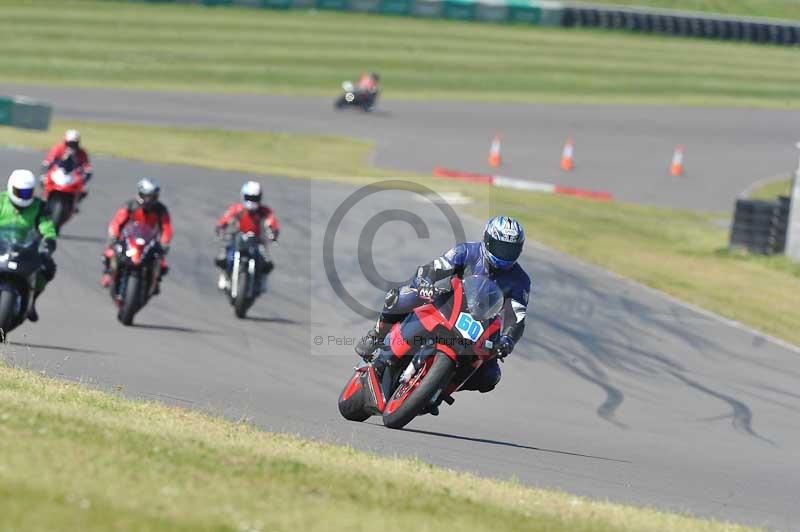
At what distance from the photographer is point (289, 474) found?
7688 millimetres

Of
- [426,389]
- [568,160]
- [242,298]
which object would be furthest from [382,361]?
[568,160]

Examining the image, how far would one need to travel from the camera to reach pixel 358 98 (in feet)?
144

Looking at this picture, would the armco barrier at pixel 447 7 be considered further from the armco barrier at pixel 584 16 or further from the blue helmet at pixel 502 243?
the blue helmet at pixel 502 243

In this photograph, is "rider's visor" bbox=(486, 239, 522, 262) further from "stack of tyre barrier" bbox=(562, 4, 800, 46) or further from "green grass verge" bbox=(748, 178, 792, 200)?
"stack of tyre barrier" bbox=(562, 4, 800, 46)

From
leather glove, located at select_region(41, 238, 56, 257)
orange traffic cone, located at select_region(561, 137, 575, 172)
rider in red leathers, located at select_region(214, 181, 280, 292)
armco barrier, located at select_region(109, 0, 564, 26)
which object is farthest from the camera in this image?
armco barrier, located at select_region(109, 0, 564, 26)

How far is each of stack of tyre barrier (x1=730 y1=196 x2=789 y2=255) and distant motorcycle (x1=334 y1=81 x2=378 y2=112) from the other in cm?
2001

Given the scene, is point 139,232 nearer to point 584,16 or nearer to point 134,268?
point 134,268

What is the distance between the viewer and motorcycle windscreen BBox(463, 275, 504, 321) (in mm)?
10227

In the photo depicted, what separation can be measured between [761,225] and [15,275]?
53.3ft

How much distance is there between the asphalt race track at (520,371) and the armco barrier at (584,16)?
39.0 metres

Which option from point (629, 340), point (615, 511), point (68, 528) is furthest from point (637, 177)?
point (68, 528)

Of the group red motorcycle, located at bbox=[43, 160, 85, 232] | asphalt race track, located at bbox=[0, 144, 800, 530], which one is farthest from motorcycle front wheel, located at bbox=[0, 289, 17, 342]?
red motorcycle, located at bbox=[43, 160, 85, 232]

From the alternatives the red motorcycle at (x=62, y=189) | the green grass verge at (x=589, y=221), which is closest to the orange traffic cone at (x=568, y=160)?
the green grass verge at (x=589, y=221)

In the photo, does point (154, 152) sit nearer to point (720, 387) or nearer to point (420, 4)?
point (720, 387)
